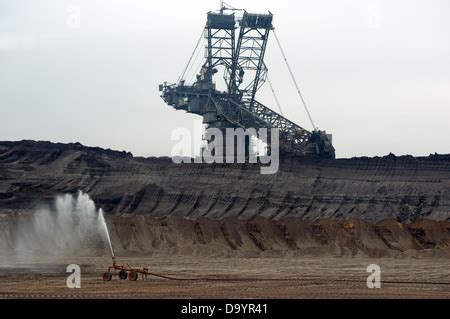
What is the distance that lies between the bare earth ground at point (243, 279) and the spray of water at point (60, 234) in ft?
32.0

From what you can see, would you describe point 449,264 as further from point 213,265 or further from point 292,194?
point 292,194

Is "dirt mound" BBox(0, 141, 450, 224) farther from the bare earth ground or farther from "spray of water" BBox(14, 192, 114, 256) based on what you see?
the bare earth ground

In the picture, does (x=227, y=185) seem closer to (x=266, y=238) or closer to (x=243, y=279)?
(x=266, y=238)

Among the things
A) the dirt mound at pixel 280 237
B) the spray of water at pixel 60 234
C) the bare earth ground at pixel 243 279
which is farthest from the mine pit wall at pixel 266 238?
the bare earth ground at pixel 243 279

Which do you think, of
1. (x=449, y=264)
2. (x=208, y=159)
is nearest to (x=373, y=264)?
(x=449, y=264)

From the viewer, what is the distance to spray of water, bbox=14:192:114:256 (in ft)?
311

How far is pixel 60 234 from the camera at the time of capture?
99.1 metres

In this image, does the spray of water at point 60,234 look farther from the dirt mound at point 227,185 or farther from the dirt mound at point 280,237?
the dirt mound at point 227,185

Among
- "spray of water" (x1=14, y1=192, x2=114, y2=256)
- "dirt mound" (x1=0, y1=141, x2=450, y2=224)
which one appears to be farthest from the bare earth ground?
"dirt mound" (x1=0, y1=141, x2=450, y2=224)

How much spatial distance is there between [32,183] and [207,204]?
20.0 metres

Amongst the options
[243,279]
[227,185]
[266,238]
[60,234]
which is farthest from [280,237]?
[243,279]

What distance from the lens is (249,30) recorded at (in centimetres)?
12800

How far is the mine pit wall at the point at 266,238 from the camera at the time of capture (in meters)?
85.1

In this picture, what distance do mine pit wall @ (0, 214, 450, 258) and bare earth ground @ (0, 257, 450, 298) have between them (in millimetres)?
3375
